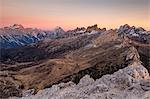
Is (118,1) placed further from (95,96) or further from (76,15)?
(95,96)

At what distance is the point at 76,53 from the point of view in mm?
34281

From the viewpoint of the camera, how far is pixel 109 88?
2606cm

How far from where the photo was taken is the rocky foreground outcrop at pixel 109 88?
25.0 m

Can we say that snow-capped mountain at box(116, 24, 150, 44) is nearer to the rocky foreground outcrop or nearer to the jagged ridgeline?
the jagged ridgeline

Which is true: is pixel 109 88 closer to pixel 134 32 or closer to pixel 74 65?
pixel 74 65

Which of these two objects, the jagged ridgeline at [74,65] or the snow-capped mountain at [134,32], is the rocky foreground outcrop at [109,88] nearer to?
the jagged ridgeline at [74,65]

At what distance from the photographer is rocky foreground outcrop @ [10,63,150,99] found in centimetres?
2501

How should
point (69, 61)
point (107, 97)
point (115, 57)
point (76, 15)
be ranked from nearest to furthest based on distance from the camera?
point (107, 97) → point (76, 15) → point (69, 61) → point (115, 57)

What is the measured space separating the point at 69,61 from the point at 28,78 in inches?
122

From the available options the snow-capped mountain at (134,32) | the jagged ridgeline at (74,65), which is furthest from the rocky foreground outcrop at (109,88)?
the snow-capped mountain at (134,32)

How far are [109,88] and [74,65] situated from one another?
8.38m

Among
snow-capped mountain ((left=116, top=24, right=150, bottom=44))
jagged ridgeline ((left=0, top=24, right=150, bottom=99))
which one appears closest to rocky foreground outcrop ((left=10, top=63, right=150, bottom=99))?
jagged ridgeline ((left=0, top=24, right=150, bottom=99))

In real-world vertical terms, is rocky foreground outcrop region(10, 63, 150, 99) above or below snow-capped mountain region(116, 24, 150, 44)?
below

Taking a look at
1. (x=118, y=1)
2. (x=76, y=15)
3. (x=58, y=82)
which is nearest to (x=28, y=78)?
(x=58, y=82)
